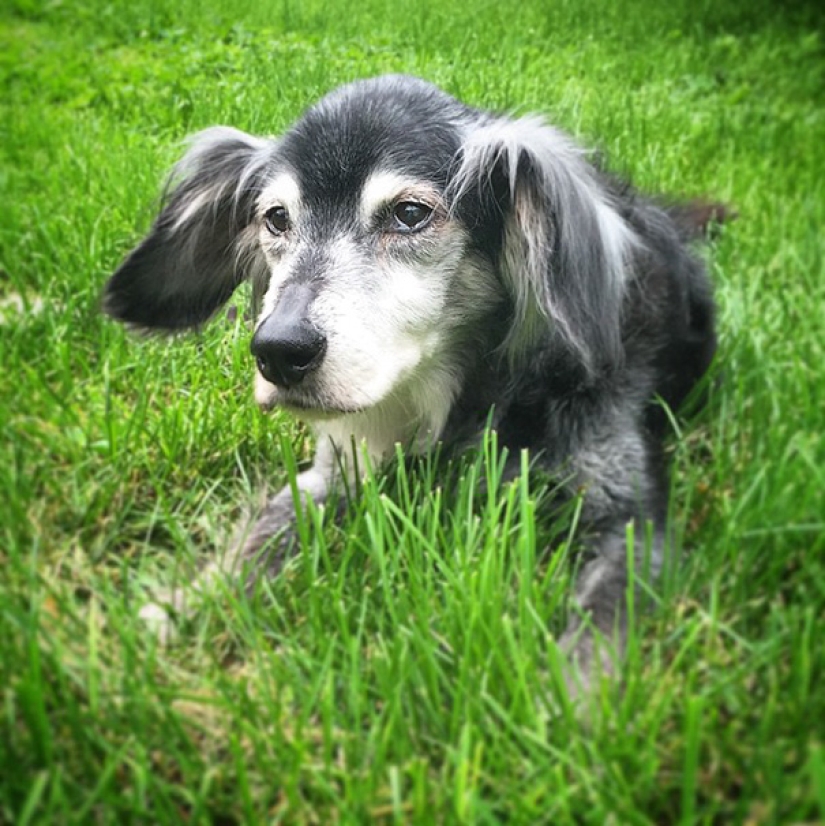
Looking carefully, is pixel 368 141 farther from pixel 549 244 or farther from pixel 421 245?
pixel 549 244

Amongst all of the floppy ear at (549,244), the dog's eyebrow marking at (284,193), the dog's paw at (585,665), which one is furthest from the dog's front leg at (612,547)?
the dog's eyebrow marking at (284,193)

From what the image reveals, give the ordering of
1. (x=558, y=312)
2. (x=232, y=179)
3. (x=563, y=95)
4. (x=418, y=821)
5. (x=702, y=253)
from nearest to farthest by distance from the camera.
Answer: (x=418, y=821)
(x=558, y=312)
(x=232, y=179)
(x=702, y=253)
(x=563, y=95)

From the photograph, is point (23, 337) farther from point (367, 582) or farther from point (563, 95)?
point (563, 95)

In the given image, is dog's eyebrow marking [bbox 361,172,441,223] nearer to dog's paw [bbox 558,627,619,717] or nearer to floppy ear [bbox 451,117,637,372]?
floppy ear [bbox 451,117,637,372]

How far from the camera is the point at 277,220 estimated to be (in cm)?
192

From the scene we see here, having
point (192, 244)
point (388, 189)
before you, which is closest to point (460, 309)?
point (388, 189)

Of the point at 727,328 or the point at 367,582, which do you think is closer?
the point at 367,582

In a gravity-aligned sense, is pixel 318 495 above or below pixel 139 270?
below

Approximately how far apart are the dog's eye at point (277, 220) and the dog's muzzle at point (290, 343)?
0.36 metres

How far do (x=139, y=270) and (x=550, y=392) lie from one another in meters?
Result: 1.14

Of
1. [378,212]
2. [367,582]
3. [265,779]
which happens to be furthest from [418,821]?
[378,212]

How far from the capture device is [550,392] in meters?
1.83

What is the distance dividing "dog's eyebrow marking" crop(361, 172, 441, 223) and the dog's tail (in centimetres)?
105

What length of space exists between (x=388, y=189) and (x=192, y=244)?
2.42 ft
